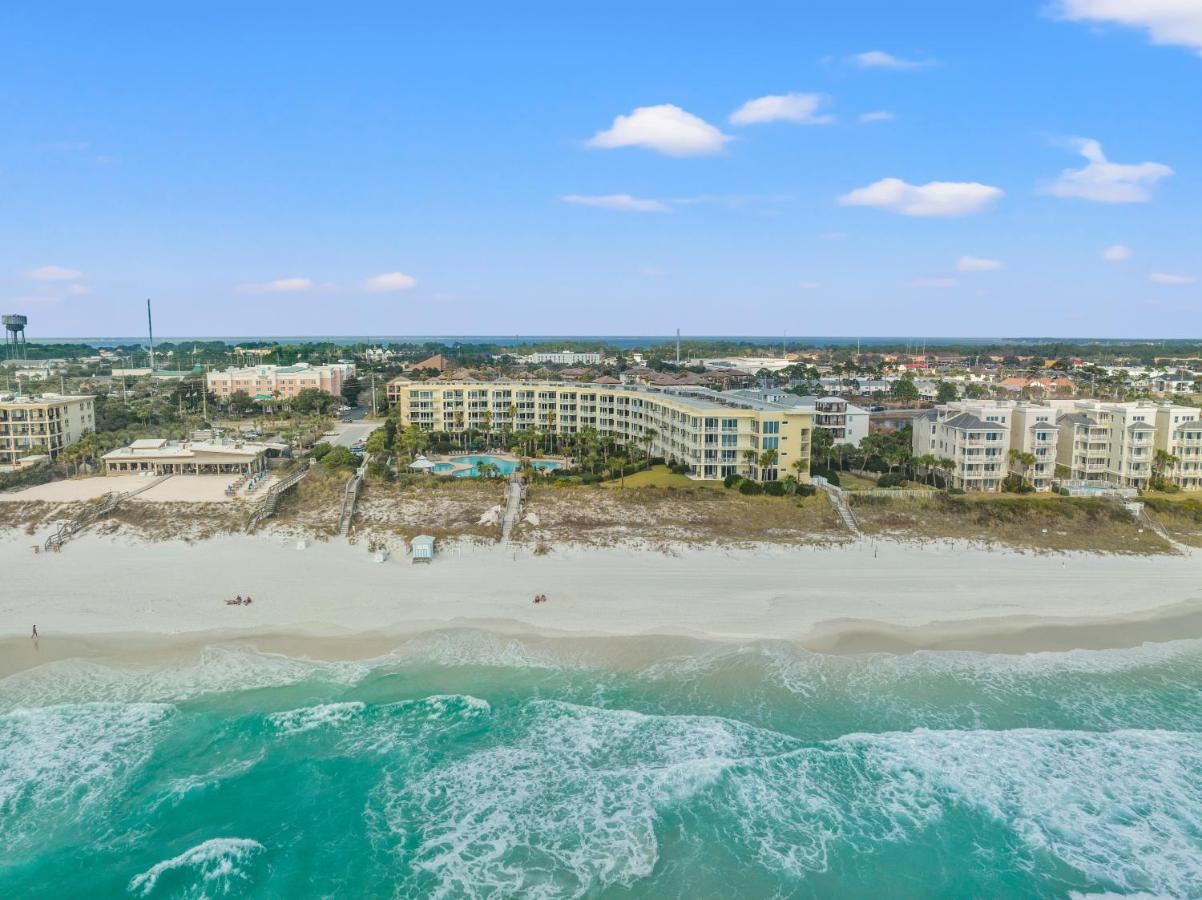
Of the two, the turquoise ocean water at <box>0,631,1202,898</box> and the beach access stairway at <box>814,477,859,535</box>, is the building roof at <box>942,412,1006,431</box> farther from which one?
the turquoise ocean water at <box>0,631,1202,898</box>

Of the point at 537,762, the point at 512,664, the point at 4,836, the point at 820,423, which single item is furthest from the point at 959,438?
the point at 4,836

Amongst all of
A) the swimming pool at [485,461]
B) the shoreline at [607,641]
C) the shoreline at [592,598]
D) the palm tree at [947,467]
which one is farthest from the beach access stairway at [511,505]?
the palm tree at [947,467]

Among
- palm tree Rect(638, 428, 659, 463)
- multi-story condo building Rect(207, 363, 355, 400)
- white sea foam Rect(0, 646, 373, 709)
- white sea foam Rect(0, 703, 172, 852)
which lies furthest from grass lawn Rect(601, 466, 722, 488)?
multi-story condo building Rect(207, 363, 355, 400)

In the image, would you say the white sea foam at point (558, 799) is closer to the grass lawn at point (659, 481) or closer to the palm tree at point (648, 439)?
the grass lawn at point (659, 481)

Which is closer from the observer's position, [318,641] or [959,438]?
[318,641]

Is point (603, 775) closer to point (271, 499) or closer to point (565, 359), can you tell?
point (271, 499)

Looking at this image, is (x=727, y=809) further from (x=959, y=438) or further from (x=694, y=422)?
(x=959, y=438)

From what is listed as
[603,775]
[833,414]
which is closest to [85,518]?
[603,775]
